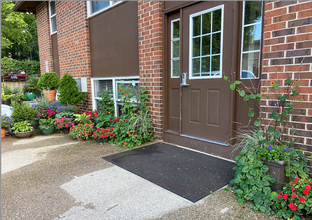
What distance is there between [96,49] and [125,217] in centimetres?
503

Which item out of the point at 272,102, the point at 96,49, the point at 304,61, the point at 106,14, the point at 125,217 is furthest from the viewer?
the point at 96,49

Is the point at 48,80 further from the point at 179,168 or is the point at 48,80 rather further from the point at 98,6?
the point at 179,168

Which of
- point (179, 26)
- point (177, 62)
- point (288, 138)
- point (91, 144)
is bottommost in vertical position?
point (91, 144)

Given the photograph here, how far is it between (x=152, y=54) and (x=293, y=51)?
2.52 metres

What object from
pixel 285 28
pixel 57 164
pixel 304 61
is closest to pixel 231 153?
pixel 304 61

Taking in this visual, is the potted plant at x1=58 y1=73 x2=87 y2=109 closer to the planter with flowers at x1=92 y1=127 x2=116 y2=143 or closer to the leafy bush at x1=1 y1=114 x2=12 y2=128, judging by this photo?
the leafy bush at x1=1 y1=114 x2=12 y2=128

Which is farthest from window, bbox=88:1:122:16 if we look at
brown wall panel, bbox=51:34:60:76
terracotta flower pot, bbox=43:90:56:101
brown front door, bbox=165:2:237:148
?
brown wall panel, bbox=51:34:60:76

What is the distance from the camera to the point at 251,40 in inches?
117

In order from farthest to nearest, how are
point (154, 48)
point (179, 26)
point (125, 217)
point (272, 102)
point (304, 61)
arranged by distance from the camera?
1. point (154, 48)
2. point (179, 26)
3. point (272, 102)
4. point (304, 61)
5. point (125, 217)

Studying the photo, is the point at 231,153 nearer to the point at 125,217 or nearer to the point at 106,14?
the point at 125,217

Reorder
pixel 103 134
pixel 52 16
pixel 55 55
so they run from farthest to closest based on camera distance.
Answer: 1. pixel 55 55
2. pixel 52 16
3. pixel 103 134

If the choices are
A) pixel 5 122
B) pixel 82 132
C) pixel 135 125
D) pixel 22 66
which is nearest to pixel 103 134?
pixel 82 132

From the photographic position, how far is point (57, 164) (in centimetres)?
330

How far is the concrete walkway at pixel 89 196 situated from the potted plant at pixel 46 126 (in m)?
1.81
